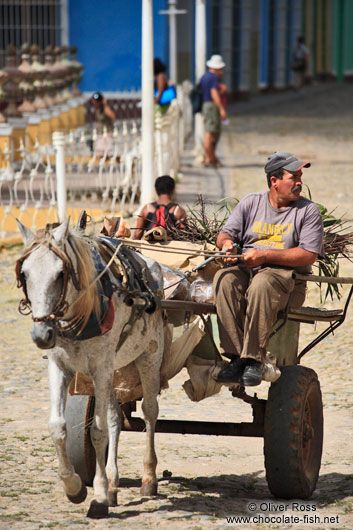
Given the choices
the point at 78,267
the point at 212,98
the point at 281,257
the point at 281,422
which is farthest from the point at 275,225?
the point at 212,98

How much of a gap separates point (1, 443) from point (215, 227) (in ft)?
6.50

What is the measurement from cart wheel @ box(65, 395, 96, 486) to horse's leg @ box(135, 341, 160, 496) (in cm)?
30

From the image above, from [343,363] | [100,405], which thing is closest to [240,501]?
[100,405]

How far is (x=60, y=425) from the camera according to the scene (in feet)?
16.3

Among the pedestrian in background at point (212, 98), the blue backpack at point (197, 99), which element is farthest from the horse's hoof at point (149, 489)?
the blue backpack at point (197, 99)

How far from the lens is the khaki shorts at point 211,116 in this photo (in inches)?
714

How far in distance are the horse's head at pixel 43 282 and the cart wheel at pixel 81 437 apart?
119 centimetres

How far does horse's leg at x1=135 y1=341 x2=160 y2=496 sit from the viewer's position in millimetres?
5672

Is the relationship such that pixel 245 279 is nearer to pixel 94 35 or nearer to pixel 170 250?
pixel 170 250

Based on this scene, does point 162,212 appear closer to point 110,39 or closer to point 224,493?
point 224,493

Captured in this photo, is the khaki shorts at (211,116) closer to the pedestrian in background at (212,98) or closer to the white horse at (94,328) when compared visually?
the pedestrian in background at (212,98)

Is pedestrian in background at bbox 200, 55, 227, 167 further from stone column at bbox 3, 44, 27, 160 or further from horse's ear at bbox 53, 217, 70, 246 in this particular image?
horse's ear at bbox 53, 217, 70, 246

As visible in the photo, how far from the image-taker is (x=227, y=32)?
1437 inches

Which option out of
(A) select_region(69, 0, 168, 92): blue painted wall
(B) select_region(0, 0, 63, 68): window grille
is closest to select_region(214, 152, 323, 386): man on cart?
(A) select_region(69, 0, 168, 92): blue painted wall
